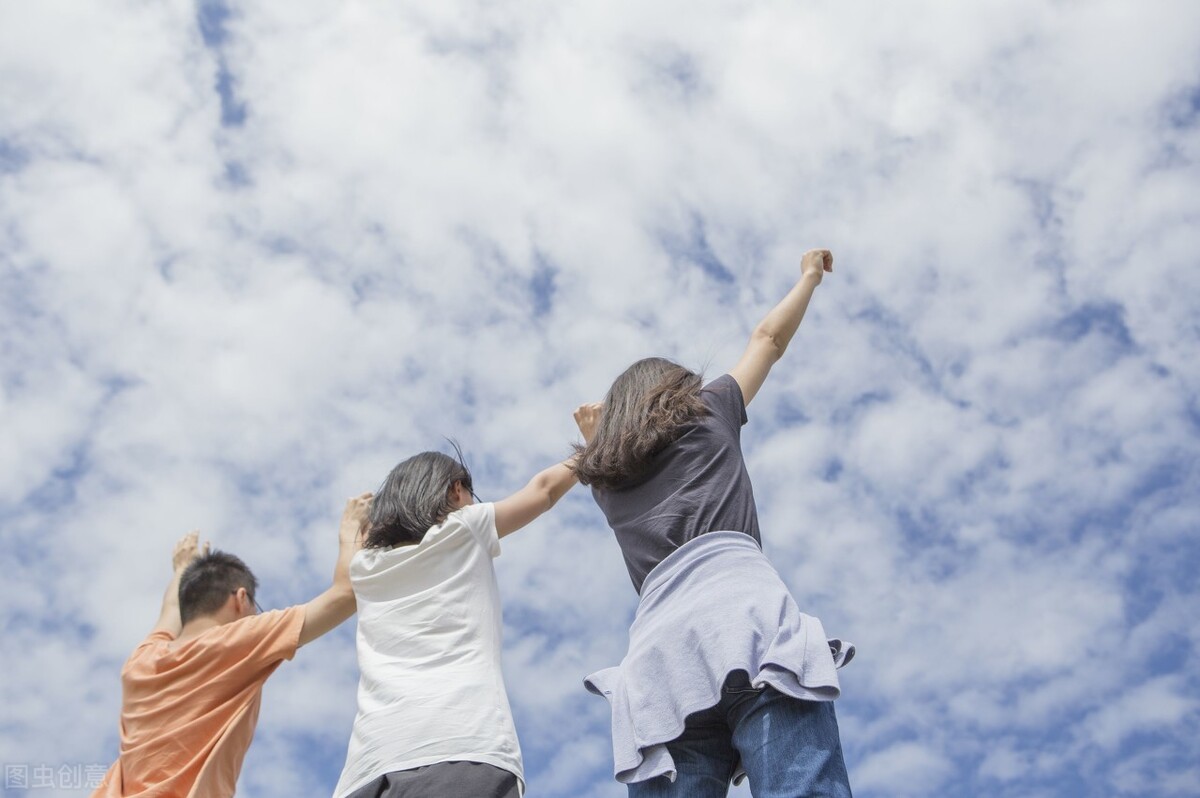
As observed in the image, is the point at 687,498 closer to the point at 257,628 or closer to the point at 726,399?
the point at 726,399

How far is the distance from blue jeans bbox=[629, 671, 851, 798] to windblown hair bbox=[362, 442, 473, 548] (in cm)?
176

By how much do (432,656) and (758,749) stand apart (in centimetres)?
152

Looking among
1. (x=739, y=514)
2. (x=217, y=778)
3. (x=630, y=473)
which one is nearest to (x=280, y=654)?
(x=217, y=778)

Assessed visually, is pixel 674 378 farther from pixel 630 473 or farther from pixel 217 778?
pixel 217 778

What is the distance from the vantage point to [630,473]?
13.5 feet

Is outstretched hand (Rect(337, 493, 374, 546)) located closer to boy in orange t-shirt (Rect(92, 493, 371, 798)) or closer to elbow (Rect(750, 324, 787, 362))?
boy in orange t-shirt (Rect(92, 493, 371, 798))

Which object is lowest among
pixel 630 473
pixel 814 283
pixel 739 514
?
pixel 739 514

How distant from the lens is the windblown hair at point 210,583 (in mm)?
5672

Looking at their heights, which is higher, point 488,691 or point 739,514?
point 739,514

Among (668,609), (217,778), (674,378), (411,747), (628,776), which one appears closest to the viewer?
(628,776)

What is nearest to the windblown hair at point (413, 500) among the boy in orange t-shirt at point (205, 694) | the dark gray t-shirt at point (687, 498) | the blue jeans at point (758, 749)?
the boy in orange t-shirt at point (205, 694)

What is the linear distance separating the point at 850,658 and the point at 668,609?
600mm

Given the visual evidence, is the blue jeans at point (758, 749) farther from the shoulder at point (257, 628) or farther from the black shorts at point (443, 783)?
the shoulder at point (257, 628)

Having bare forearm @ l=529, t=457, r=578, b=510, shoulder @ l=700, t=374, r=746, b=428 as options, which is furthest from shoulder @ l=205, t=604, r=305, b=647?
shoulder @ l=700, t=374, r=746, b=428
